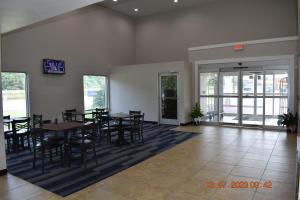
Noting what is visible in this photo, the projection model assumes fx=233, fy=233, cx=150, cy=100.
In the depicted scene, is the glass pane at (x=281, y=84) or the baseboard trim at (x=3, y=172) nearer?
the baseboard trim at (x=3, y=172)

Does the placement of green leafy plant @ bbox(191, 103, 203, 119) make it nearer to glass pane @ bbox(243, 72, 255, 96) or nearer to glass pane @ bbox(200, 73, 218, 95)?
glass pane @ bbox(200, 73, 218, 95)

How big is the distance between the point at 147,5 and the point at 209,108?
5301mm

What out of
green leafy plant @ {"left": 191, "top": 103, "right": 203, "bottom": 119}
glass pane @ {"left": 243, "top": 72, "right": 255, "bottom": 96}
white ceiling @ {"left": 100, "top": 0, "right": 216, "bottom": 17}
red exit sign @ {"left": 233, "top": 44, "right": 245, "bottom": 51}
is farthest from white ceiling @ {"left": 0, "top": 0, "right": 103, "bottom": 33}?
glass pane @ {"left": 243, "top": 72, "right": 255, "bottom": 96}

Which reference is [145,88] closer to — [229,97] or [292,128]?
[229,97]

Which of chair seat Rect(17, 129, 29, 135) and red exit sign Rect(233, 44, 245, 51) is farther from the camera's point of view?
red exit sign Rect(233, 44, 245, 51)

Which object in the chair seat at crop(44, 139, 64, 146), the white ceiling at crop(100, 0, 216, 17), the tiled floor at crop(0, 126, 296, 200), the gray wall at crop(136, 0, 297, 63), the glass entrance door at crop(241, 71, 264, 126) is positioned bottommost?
the tiled floor at crop(0, 126, 296, 200)

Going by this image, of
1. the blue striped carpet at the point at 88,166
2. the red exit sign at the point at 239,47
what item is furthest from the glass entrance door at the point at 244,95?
the blue striped carpet at the point at 88,166

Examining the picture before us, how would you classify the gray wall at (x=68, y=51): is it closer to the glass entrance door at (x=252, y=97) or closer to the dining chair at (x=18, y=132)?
the dining chair at (x=18, y=132)

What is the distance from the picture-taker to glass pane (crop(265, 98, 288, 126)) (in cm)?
816

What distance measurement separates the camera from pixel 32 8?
3.66 metres

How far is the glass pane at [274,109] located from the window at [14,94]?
331 inches

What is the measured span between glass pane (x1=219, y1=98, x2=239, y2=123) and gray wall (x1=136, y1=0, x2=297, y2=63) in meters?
2.52

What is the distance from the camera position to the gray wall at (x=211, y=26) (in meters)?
8.67

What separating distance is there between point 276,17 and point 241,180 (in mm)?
7232
